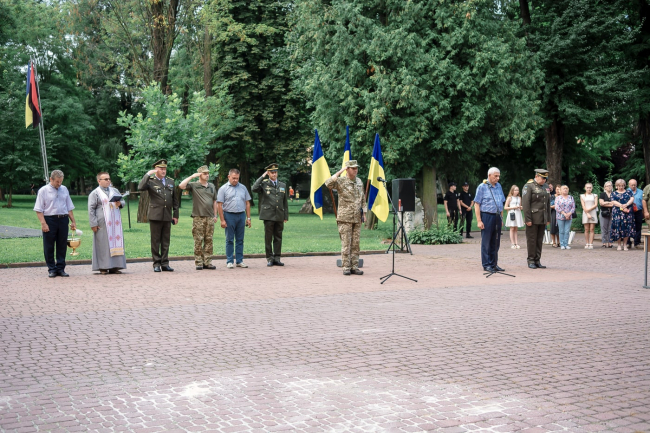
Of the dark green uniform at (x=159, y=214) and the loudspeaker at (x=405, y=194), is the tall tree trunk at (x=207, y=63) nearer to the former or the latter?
the dark green uniform at (x=159, y=214)

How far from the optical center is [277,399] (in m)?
5.42

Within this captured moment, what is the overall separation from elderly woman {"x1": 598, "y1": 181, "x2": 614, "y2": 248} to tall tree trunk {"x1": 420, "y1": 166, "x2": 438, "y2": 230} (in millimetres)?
6682

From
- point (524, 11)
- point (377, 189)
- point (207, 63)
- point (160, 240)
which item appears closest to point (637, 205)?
point (377, 189)

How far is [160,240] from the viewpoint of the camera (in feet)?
48.8

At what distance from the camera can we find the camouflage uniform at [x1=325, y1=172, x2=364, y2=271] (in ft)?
45.2

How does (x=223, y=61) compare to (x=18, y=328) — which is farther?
(x=223, y=61)

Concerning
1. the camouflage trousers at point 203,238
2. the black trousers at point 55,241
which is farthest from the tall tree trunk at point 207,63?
the black trousers at point 55,241

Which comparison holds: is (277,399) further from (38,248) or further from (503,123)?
(503,123)

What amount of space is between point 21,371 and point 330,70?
2102 centimetres

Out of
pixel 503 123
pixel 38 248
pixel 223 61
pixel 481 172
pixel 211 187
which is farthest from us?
pixel 223 61

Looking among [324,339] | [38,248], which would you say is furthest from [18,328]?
[38,248]

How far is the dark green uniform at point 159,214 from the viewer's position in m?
14.7

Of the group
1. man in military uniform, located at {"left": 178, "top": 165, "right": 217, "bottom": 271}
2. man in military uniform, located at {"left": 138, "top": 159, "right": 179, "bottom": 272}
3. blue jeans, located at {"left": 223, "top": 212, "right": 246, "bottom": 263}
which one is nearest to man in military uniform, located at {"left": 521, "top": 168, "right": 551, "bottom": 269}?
blue jeans, located at {"left": 223, "top": 212, "right": 246, "bottom": 263}

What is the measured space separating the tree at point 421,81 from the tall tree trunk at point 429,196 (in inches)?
1.6
